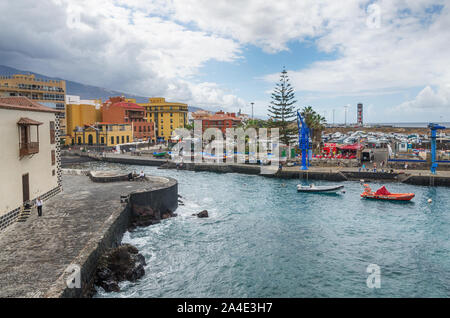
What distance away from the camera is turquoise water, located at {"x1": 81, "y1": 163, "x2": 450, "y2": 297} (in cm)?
1791

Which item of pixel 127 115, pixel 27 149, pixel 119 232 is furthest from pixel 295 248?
pixel 127 115

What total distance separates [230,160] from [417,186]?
32383 millimetres

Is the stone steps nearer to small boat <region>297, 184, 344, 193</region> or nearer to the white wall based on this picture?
the white wall

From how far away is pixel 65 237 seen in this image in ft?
61.2

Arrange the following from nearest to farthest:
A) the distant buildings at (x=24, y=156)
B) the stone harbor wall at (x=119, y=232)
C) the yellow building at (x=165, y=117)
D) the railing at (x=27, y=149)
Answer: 1. the stone harbor wall at (x=119, y=232)
2. the distant buildings at (x=24, y=156)
3. the railing at (x=27, y=149)
4. the yellow building at (x=165, y=117)

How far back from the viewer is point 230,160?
6494 cm

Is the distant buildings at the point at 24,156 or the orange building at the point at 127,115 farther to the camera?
the orange building at the point at 127,115

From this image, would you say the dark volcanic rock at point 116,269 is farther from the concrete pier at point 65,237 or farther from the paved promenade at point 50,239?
the paved promenade at point 50,239

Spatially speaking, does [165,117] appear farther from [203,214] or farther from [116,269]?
[116,269]

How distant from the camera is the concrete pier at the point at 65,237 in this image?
44.9 feet

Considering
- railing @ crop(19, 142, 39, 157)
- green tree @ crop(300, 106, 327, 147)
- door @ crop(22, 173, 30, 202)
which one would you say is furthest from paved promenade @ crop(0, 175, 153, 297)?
green tree @ crop(300, 106, 327, 147)

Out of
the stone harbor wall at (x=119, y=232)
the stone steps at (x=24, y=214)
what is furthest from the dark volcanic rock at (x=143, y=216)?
the stone steps at (x=24, y=214)

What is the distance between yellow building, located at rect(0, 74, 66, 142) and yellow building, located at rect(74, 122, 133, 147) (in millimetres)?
4470

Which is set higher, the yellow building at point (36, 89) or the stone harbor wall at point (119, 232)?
the yellow building at point (36, 89)
